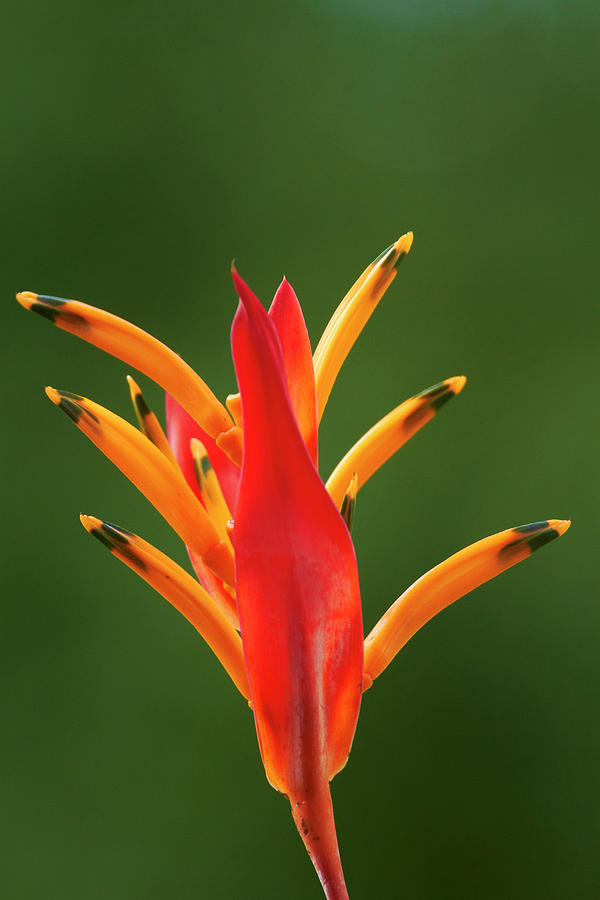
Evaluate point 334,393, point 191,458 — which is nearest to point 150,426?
point 191,458

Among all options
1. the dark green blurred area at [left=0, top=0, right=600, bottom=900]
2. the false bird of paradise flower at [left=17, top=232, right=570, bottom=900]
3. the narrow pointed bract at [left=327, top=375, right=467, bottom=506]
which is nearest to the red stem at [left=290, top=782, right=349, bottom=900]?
the false bird of paradise flower at [left=17, top=232, right=570, bottom=900]

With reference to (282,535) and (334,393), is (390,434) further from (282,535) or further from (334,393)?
(334,393)

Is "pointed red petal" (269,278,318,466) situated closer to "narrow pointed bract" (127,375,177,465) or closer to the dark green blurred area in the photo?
"narrow pointed bract" (127,375,177,465)

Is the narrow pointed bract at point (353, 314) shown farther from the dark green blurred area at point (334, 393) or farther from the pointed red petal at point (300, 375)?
the dark green blurred area at point (334, 393)

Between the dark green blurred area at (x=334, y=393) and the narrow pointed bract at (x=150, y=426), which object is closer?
the narrow pointed bract at (x=150, y=426)

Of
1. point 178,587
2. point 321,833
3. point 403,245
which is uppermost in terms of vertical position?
point 403,245

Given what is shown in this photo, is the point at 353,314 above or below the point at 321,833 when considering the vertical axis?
above

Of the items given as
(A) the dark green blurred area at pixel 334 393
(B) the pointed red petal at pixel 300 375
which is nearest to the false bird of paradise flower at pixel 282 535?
(B) the pointed red petal at pixel 300 375
